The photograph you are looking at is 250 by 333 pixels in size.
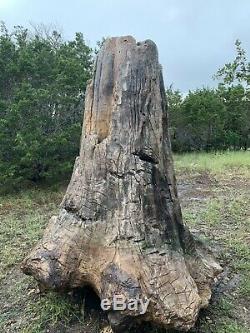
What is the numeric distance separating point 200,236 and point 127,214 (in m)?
1.98

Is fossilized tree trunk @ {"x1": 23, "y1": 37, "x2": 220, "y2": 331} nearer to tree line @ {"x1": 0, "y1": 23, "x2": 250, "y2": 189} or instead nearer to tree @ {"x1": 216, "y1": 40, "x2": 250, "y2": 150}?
tree line @ {"x1": 0, "y1": 23, "x2": 250, "y2": 189}

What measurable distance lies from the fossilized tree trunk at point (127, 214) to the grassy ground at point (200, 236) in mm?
267

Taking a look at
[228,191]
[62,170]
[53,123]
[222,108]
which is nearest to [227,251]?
[228,191]

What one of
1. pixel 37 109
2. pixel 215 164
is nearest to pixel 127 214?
pixel 37 109

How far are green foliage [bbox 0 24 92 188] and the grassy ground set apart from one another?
48 cm

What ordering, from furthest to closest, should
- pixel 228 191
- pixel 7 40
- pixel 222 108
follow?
1. pixel 222 108
2. pixel 7 40
3. pixel 228 191

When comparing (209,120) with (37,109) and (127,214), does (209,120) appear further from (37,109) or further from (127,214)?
(127,214)

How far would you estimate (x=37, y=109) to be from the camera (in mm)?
8016

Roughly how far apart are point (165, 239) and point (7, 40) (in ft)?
22.2

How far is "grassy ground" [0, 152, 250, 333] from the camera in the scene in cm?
290

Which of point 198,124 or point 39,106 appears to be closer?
point 39,106

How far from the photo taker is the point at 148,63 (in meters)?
3.05

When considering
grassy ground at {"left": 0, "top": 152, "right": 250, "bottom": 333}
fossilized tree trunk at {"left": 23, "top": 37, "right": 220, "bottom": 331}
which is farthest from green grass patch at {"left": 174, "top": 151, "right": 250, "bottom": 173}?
fossilized tree trunk at {"left": 23, "top": 37, "right": 220, "bottom": 331}

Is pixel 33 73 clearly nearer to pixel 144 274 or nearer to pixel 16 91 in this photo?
pixel 16 91
